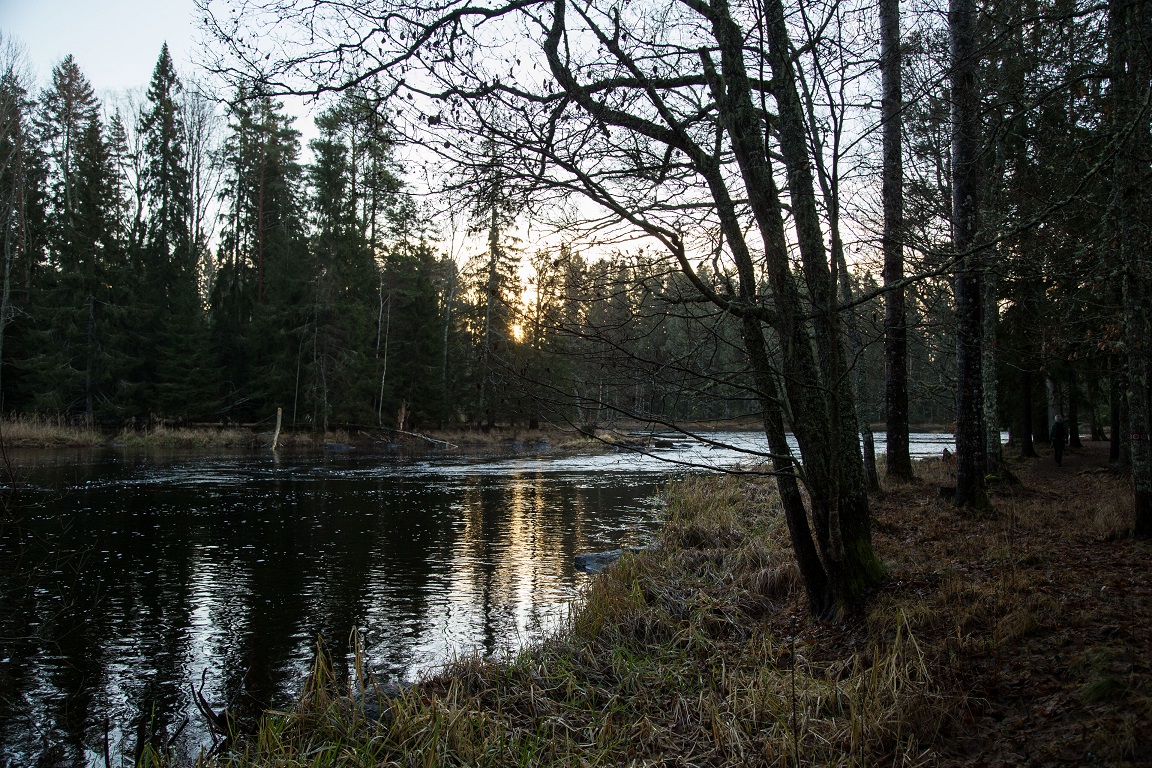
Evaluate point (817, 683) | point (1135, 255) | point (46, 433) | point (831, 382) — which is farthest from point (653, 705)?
point (46, 433)

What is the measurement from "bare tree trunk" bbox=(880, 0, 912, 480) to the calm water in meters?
3.01

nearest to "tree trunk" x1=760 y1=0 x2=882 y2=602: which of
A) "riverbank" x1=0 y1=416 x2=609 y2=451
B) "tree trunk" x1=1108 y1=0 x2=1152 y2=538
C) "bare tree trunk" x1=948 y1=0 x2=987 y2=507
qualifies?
"tree trunk" x1=1108 y1=0 x2=1152 y2=538

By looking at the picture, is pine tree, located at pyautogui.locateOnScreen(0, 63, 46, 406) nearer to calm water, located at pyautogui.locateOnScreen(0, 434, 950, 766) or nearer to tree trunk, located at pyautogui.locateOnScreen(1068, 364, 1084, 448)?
→ calm water, located at pyautogui.locateOnScreen(0, 434, 950, 766)

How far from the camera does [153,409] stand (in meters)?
35.5

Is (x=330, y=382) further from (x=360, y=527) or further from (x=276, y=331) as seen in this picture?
(x=360, y=527)

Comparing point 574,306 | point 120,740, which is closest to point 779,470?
point 574,306

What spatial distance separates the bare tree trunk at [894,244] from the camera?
8.64m

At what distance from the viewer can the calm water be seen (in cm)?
612

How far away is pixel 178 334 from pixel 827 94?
125 feet

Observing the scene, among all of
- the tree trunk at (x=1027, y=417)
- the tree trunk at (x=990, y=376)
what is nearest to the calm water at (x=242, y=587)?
the tree trunk at (x=990, y=376)

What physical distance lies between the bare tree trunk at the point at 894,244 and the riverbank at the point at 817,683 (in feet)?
8.84

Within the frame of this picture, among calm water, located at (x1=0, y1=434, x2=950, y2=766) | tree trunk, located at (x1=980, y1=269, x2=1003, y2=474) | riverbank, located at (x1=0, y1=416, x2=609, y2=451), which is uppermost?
tree trunk, located at (x1=980, y1=269, x2=1003, y2=474)

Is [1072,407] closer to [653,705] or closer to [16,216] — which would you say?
[653,705]

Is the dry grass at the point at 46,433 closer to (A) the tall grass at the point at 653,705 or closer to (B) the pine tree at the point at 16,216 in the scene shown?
(B) the pine tree at the point at 16,216
